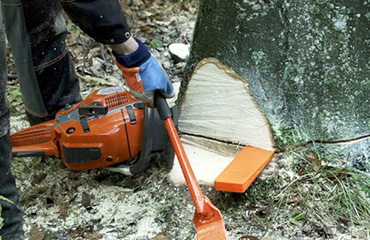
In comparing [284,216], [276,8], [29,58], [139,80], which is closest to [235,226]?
[284,216]

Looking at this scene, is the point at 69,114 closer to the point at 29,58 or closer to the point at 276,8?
the point at 29,58

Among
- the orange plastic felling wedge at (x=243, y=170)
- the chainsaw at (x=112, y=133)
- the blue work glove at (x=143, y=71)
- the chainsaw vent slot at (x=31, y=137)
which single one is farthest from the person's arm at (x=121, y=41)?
the chainsaw vent slot at (x=31, y=137)

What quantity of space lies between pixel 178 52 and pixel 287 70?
2059 millimetres

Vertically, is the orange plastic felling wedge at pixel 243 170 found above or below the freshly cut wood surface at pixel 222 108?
below

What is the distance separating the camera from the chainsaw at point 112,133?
216 cm

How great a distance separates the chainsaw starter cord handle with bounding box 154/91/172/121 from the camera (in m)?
1.93

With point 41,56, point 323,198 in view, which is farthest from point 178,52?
point 323,198

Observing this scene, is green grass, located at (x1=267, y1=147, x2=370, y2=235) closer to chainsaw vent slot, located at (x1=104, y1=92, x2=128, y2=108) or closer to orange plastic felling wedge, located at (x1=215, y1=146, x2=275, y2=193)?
orange plastic felling wedge, located at (x1=215, y1=146, x2=275, y2=193)

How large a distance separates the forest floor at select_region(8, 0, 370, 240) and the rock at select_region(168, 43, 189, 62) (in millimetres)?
1733

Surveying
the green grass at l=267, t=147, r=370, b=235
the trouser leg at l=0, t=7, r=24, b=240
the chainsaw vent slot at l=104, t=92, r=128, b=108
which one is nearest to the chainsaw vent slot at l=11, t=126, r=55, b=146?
the chainsaw vent slot at l=104, t=92, r=128, b=108

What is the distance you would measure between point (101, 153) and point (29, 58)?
0.81m

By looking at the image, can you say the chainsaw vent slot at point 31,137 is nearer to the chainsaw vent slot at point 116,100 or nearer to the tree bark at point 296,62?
the chainsaw vent slot at point 116,100

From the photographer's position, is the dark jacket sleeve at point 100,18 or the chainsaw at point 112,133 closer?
the dark jacket sleeve at point 100,18

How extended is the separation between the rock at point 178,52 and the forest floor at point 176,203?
5.69ft
